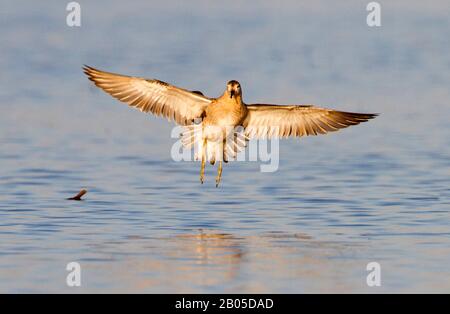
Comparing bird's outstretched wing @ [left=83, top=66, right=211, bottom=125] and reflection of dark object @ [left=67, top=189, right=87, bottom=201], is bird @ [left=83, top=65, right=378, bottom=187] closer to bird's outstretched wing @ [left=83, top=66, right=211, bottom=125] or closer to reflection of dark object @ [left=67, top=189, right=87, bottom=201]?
bird's outstretched wing @ [left=83, top=66, right=211, bottom=125]

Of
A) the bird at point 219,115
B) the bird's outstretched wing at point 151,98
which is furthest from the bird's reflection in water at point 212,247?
the bird's outstretched wing at point 151,98

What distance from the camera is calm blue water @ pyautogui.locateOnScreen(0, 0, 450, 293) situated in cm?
1094

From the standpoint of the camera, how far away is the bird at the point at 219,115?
13727 mm

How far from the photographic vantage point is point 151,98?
14.1m

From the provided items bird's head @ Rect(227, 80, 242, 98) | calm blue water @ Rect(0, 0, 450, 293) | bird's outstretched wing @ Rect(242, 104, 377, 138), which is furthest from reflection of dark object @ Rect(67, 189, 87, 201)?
bird's head @ Rect(227, 80, 242, 98)

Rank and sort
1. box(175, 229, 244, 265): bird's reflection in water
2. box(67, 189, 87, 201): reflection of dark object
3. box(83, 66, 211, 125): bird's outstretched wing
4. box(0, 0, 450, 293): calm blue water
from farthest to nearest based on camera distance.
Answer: box(67, 189, 87, 201): reflection of dark object, box(83, 66, 211, 125): bird's outstretched wing, box(175, 229, 244, 265): bird's reflection in water, box(0, 0, 450, 293): calm blue water

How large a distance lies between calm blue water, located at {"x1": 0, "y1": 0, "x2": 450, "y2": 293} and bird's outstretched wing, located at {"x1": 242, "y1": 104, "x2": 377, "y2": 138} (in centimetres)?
88

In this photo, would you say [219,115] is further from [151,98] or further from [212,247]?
[212,247]

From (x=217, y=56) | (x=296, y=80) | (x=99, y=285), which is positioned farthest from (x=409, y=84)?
(x=99, y=285)

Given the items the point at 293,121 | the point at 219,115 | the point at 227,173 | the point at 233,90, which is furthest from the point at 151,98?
the point at 227,173

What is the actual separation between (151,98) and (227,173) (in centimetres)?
285

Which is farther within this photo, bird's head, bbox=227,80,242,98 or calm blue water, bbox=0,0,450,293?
bird's head, bbox=227,80,242,98

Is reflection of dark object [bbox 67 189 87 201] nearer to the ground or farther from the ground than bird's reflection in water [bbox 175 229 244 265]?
farther from the ground

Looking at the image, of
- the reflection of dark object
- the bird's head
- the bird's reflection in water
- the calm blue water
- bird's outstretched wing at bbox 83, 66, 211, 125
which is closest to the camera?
the calm blue water
